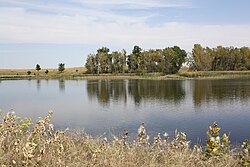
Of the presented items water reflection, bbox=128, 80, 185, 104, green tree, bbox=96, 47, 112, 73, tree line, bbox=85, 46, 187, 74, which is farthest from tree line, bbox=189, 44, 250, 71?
water reflection, bbox=128, 80, 185, 104

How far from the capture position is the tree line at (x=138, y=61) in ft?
278

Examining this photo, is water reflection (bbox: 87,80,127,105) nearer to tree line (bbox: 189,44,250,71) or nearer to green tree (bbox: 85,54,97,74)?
tree line (bbox: 189,44,250,71)

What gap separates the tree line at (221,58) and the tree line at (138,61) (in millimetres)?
5509

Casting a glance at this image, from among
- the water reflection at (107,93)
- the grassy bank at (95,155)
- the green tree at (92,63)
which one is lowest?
the water reflection at (107,93)

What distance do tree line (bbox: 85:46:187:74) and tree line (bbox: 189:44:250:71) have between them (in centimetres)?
551

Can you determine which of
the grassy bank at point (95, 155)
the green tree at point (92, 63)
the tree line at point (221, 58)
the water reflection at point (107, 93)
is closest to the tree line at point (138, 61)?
the green tree at point (92, 63)

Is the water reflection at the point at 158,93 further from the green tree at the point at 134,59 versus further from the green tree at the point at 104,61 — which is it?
the green tree at the point at 104,61

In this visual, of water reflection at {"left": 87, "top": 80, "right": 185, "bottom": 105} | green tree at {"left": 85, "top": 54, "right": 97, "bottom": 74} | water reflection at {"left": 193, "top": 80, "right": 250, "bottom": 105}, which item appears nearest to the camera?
water reflection at {"left": 193, "top": 80, "right": 250, "bottom": 105}

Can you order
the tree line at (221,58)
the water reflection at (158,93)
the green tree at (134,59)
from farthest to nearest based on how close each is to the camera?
the green tree at (134,59)
the tree line at (221,58)
the water reflection at (158,93)

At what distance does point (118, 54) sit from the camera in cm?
9119

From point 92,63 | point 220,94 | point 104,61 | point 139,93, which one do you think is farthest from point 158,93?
point 92,63

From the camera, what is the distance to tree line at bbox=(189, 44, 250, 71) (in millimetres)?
83062

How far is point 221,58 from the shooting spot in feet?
279

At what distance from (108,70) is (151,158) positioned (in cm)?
9138
